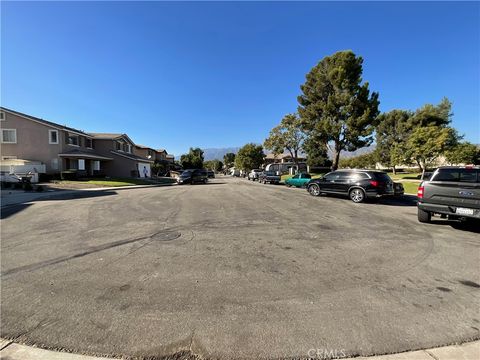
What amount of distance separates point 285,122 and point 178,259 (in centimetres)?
4576

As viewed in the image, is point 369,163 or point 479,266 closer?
point 479,266

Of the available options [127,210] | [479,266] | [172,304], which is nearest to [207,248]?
[172,304]

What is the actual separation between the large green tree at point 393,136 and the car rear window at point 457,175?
36364mm

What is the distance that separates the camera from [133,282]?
12.2 feet

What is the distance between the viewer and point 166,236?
20.1 ft

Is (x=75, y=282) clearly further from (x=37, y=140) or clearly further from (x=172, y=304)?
(x=37, y=140)

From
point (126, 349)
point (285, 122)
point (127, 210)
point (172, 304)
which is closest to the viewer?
point (126, 349)

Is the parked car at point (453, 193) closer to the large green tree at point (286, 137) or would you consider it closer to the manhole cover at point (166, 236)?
the manhole cover at point (166, 236)

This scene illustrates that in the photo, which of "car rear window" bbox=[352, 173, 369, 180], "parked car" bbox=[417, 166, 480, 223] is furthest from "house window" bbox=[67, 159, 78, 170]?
"parked car" bbox=[417, 166, 480, 223]

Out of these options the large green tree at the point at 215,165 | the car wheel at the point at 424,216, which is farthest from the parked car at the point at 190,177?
the large green tree at the point at 215,165

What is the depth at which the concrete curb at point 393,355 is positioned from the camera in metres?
2.26

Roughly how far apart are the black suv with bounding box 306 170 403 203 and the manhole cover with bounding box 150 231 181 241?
10.5 meters

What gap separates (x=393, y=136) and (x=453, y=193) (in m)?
45.7

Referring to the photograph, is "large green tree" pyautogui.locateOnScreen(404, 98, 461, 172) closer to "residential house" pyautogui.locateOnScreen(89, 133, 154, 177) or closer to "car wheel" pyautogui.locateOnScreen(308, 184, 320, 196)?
"car wheel" pyautogui.locateOnScreen(308, 184, 320, 196)
